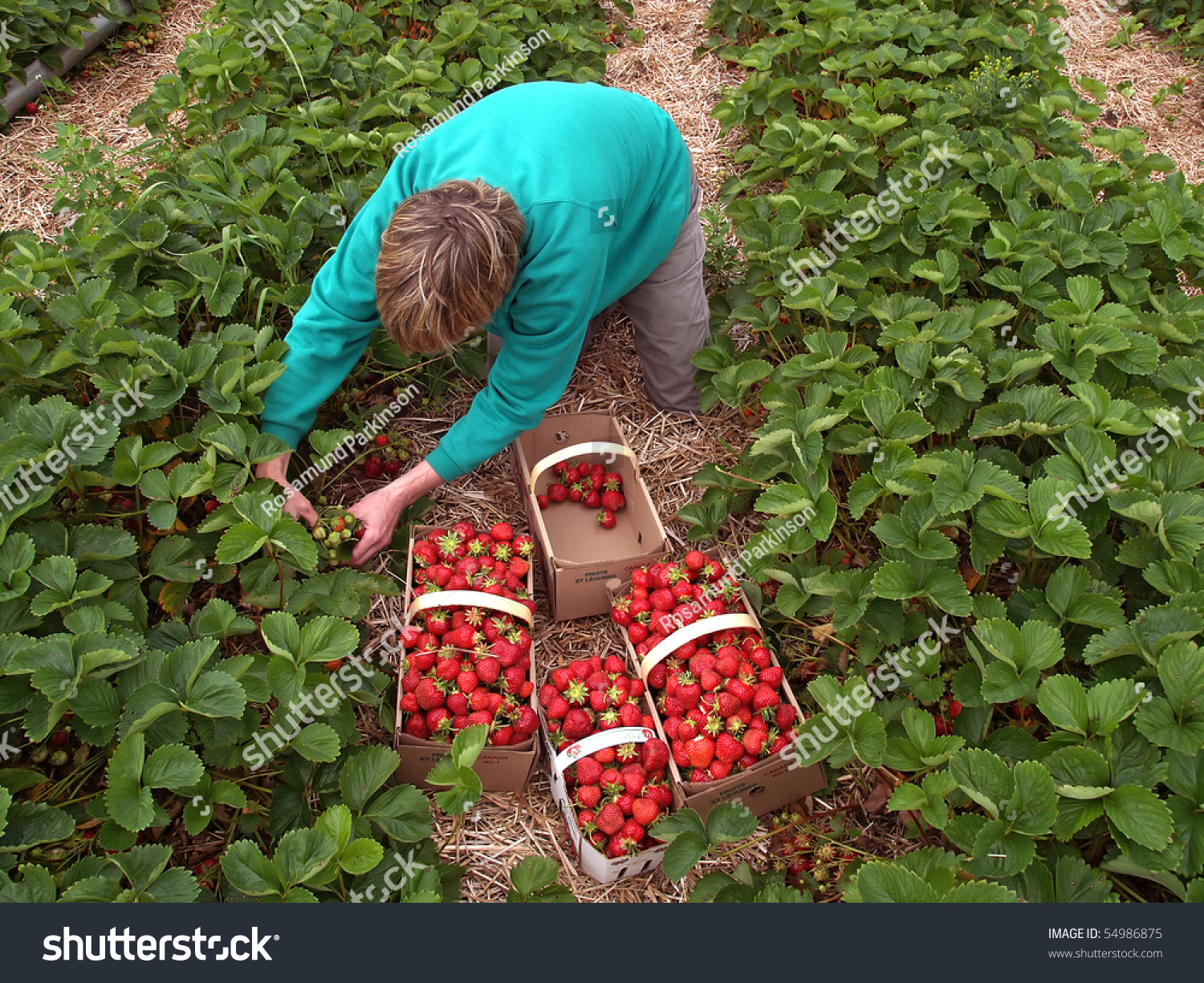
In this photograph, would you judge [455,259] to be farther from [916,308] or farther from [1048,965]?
[1048,965]

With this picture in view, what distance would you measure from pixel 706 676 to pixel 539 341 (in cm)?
113

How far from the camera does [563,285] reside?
228 cm

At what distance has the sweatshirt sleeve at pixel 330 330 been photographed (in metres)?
2.36

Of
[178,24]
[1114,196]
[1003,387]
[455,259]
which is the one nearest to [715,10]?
[1114,196]

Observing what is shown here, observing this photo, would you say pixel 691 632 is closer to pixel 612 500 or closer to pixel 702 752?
pixel 702 752

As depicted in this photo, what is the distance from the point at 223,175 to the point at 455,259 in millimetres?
1750

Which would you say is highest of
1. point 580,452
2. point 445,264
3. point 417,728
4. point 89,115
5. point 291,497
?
point 445,264

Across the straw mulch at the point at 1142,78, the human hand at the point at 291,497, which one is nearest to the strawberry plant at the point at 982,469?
the human hand at the point at 291,497

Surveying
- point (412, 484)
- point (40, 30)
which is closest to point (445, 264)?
point (412, 484)

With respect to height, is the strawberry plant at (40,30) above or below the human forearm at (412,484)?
above

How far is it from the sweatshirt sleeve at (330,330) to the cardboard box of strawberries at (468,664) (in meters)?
0.59

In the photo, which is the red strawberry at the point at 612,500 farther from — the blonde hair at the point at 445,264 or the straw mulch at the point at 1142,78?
the straw mulch at the point at 1142,78

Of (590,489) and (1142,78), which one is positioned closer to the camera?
(590,489)

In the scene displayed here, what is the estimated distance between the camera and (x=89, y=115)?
182 inches
